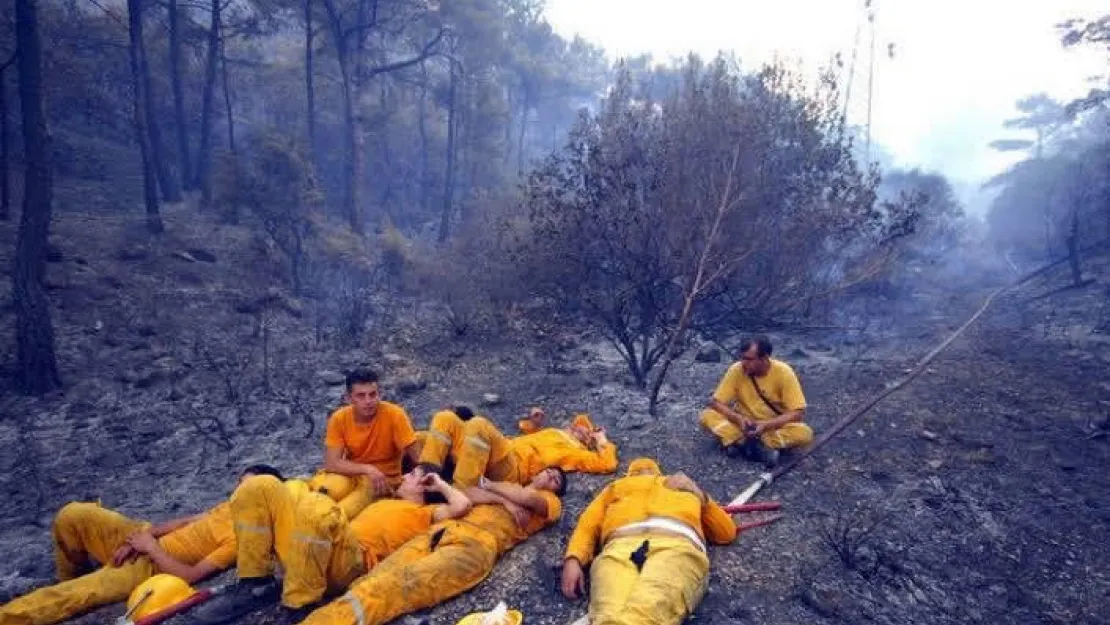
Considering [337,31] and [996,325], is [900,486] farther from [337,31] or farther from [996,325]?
[337,31]

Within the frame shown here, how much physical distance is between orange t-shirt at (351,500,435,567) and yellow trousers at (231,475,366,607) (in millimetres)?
211

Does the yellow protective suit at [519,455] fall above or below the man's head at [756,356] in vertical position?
below

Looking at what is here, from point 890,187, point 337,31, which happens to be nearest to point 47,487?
point 337,31

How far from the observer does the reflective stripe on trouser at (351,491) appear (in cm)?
452

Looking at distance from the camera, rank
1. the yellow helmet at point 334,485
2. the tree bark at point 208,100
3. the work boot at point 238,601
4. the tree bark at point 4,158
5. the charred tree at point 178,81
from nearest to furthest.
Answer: the work boot at point 238,601 < the yellow helmet at point 334,485 < the tree bark at point 4,158 < the tree bark at point 208,100 < the charred tree at point 178,81

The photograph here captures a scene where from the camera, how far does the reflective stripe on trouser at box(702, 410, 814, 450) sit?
5910 millimetres

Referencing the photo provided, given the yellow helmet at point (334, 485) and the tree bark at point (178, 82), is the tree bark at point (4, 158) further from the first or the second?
the yellow helmet at point (334, 485)

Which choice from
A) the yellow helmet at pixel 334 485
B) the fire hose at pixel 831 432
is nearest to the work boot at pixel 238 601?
the yellow helmet at pixel 334 485

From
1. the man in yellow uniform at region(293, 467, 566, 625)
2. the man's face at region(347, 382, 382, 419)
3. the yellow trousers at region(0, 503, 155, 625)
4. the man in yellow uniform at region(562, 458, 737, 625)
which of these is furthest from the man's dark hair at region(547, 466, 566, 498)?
the yellow trousers at region(0, 503, 155, 625)

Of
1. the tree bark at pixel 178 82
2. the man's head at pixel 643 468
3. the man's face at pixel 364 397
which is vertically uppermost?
the tree bark at pixel 178 82

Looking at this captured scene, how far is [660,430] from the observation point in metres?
6.99

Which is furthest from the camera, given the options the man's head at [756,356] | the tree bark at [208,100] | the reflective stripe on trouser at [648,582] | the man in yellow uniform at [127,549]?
the tree bark at [208,100]

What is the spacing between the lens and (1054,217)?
24984mm

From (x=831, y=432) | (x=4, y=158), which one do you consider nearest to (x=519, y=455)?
(x=831, y=432)
